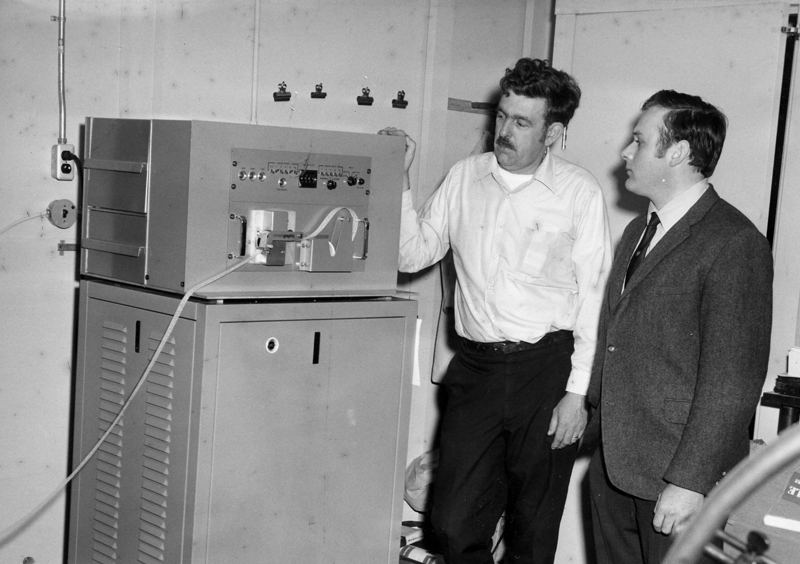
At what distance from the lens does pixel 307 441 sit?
83.7 inches

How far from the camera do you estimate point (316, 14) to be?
295 cm

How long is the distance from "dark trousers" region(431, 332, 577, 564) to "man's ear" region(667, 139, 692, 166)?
599 mm

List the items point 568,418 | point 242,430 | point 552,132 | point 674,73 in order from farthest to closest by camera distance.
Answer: point 674,73 → point 552,132 → point 568,418 → point 242,430

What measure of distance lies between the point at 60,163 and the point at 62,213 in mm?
143

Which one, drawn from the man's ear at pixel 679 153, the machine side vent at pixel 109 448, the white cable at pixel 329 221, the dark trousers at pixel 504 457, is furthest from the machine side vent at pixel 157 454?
the man's ear at pixel 679 153

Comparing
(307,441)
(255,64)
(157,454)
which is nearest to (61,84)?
(255,64)

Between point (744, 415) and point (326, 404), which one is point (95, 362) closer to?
point (326, 404)

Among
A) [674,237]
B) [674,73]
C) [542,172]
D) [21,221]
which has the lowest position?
[21,221]

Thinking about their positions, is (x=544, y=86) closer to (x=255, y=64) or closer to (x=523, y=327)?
(x=523, y=327)

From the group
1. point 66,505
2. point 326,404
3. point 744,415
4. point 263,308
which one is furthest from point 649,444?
point 66,505

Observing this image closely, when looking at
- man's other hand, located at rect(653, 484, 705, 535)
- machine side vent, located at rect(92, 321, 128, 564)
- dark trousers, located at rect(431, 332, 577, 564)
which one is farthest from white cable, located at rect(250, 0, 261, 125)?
man's other hand, located at rect(653, 484, 705, 535)

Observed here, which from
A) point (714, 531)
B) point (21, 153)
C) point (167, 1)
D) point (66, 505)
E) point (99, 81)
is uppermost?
point (167, 1)

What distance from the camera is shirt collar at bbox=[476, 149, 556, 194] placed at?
239cm

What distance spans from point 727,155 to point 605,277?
576 millimetres
